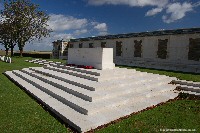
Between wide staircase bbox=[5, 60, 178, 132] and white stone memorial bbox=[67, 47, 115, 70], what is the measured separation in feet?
6.33

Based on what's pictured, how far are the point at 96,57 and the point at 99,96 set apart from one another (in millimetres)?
7085

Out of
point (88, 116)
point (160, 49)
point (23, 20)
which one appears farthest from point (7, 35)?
point (88, 116)

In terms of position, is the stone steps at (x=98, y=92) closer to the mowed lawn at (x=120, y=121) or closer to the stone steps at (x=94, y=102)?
the stone steps at (x=94, y=102)

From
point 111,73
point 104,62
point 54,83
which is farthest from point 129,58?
point 54,83

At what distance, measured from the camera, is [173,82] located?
1353 centimetres

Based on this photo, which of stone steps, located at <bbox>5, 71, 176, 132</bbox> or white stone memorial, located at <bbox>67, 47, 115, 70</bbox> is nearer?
stone steps, located at <bbox>5, 71, 176, 132</bbox>

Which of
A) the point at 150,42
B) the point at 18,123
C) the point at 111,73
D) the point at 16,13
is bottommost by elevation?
the point at 18,123

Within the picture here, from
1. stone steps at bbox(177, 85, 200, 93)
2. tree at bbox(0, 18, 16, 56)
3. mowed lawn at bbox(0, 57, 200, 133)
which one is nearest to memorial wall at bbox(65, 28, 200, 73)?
stone steps at bbox(177, 85, 200, 93)

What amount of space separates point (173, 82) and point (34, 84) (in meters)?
Result: 9.34

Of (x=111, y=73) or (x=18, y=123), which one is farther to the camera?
(x=111, y=73)

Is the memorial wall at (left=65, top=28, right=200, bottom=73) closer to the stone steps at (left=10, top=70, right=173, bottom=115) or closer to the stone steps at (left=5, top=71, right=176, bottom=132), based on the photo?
the stone steps at (left=10, top=70, right=173, bottom=115)

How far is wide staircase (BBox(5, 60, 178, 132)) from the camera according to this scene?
301 inches

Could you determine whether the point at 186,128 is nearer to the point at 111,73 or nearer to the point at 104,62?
the point at 111,73

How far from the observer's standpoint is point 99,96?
8.95 meters
